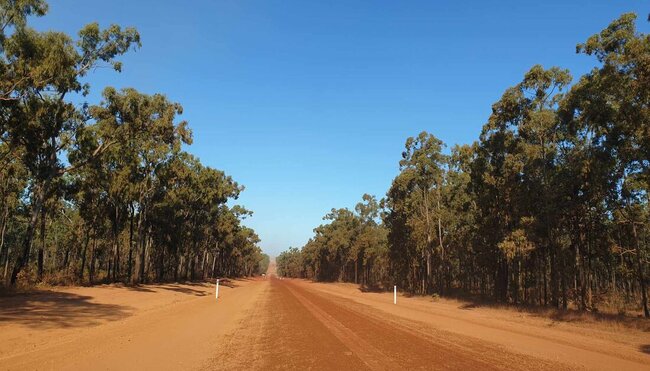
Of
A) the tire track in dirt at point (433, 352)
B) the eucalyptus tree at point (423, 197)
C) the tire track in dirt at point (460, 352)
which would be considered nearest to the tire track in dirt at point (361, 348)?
the tire track in dirt at point (433, 352)

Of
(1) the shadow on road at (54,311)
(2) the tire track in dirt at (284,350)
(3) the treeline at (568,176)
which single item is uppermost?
(3) the treeline at (568,176)

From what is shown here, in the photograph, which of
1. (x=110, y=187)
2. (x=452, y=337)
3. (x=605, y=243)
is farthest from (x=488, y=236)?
(x=110, y=187)

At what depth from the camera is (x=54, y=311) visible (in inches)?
670

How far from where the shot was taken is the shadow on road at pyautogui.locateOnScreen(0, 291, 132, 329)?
13995 millimetres

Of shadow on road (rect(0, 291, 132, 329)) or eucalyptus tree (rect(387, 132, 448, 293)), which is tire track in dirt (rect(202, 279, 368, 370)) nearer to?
shadow on road (rect(0, 291, 132, 329))

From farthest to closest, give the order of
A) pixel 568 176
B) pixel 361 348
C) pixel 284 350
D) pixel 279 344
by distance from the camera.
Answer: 1. pixel 568 176
2. pixel 279 344
3. pixel 361 348
4. pixel 284 350

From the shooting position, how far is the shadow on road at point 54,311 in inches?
551

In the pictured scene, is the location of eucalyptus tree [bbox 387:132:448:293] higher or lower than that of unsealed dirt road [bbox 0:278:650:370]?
higher

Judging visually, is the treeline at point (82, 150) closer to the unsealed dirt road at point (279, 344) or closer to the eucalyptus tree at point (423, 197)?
the unsealed dirt road at point (279, 344)

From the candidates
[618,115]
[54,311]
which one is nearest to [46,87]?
[54,311]

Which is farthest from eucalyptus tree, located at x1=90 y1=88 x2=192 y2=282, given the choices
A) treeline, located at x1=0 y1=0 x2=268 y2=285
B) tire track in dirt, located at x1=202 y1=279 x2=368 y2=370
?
tire track in dirt, located at x1=202 y1=279 x2=368 y2=370

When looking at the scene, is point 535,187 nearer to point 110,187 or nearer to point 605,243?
point 605,243

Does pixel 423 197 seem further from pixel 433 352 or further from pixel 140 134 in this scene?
pixel 433 352

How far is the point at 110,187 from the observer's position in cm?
3494
